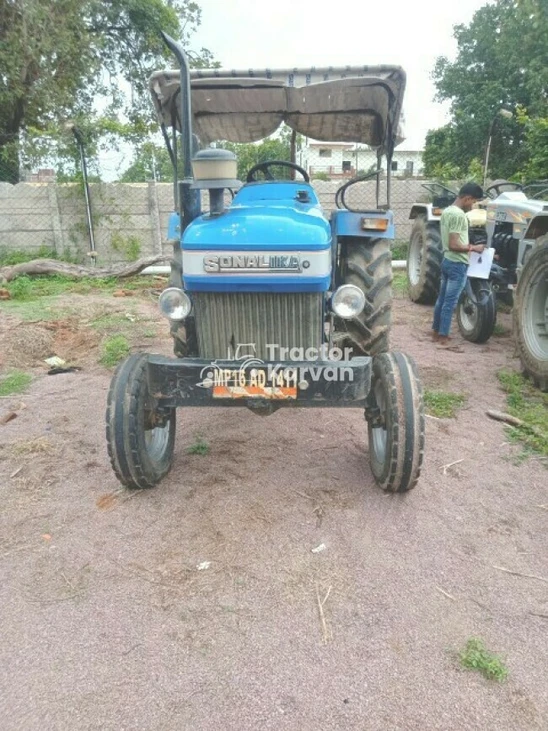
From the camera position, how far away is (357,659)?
2.12 metres

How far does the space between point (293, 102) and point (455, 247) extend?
2362 millimetres

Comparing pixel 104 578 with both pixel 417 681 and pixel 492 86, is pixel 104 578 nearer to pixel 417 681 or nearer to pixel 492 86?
pixel 417 681

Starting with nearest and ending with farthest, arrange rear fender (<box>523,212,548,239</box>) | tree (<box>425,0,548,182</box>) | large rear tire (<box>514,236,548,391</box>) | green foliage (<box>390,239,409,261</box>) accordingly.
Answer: large rear tire (<box>514,236,548,391</box>) < rear fender (<box>523,212,548,239</box>) < green foliage (<box>390,239,409,261</box>) < tree (<box>425,0,548,182</box>)

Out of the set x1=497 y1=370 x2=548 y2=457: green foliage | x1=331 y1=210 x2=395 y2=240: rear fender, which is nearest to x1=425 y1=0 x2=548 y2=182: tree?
x1=497 y1=370 x2=548 y2=457: green foliage

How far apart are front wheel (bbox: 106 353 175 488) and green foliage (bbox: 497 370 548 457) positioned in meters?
2.53

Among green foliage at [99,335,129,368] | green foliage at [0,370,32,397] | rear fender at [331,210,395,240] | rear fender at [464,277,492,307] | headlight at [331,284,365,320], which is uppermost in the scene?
rear fender at [331,210,395,240]

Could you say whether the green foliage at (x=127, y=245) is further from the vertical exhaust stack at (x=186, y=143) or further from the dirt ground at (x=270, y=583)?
the vertical exhaust stack at (x=186, y=143)

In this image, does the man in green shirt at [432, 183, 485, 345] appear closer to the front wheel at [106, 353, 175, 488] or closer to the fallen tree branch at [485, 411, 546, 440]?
the fallen tree branch at [485, 411, 546, 440]

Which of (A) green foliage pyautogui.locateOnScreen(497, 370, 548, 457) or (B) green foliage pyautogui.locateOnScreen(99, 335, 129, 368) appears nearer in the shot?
(A) green foliage pyautogui.locateOnScreen(497, 370, 548, 457)

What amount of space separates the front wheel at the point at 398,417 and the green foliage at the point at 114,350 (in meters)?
3.27

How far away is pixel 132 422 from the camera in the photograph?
9.87ft

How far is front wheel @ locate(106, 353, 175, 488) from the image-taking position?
300 centimetres

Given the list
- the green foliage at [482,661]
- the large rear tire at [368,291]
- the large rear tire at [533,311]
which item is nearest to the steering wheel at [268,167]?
the large rear tire at [368,291]

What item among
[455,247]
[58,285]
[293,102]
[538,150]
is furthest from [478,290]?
[58,285]
